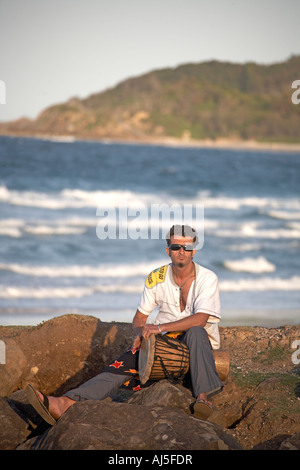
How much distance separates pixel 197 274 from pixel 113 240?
12554mm

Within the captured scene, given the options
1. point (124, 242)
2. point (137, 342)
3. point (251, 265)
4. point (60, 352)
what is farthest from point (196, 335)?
point (124, 242)

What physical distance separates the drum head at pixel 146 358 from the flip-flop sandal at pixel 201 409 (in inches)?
20.3

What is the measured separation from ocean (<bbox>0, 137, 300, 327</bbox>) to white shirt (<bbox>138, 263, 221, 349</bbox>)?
424cm

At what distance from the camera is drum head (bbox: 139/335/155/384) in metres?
4.84

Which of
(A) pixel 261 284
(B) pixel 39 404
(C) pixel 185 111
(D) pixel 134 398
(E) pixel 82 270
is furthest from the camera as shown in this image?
(C) pixel 185 111

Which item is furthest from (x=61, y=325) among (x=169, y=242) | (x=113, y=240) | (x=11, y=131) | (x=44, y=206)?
(x=11, y=131)

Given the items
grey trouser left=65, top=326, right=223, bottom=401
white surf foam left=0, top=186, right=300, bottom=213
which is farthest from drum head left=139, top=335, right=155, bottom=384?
white surf foam left=0, top=186, right=300, bottom=213

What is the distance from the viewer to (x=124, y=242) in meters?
17.3

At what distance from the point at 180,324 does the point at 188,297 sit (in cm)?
30

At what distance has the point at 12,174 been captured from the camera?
3108 centimetres

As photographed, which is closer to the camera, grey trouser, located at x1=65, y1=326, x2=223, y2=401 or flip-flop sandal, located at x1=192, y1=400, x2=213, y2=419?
flip-flop sandal, located at x1=192, y1=400, x2=213, y2=419

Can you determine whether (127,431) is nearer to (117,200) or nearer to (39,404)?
(39,404)

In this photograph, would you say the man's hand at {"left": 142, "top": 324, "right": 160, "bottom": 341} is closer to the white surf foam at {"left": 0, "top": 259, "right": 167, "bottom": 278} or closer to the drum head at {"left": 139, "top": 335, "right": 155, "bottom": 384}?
the drum head at {"left": 139, "top": 335, "right": 155, "bottom": 384}
